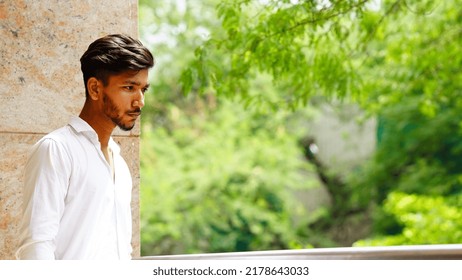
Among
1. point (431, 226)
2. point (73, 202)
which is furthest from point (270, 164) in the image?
point (73, 202)

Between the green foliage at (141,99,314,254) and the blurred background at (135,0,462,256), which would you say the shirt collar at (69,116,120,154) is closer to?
the blurred background at (135,0,462,256)

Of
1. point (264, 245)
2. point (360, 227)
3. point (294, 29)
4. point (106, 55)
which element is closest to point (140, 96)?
point (106, 55)

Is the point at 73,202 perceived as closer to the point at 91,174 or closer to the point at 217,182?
the point at 91,174

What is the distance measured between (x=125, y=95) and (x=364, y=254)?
738mm

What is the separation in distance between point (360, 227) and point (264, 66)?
11.2m

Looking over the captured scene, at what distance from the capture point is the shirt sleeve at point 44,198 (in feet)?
5.23

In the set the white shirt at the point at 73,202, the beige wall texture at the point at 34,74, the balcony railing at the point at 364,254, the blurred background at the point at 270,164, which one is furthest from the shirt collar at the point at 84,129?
the blurred background at the point at 270,164

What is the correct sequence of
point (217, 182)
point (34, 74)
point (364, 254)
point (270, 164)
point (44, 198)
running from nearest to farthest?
1. point (44, 198)
2. point (364, 254)
3. point (34, 74)
4. point (217, 182)
5. point (270, 164)

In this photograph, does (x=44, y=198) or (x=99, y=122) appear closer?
(x=44, y=198)

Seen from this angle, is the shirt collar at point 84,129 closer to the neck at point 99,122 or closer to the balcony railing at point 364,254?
the neck at point 99,122

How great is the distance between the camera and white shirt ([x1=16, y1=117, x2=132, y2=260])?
1.60 metres

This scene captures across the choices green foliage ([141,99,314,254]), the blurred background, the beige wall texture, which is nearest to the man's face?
the beige wall texture

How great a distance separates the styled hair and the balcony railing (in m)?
0.49

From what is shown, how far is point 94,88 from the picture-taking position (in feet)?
5.86
